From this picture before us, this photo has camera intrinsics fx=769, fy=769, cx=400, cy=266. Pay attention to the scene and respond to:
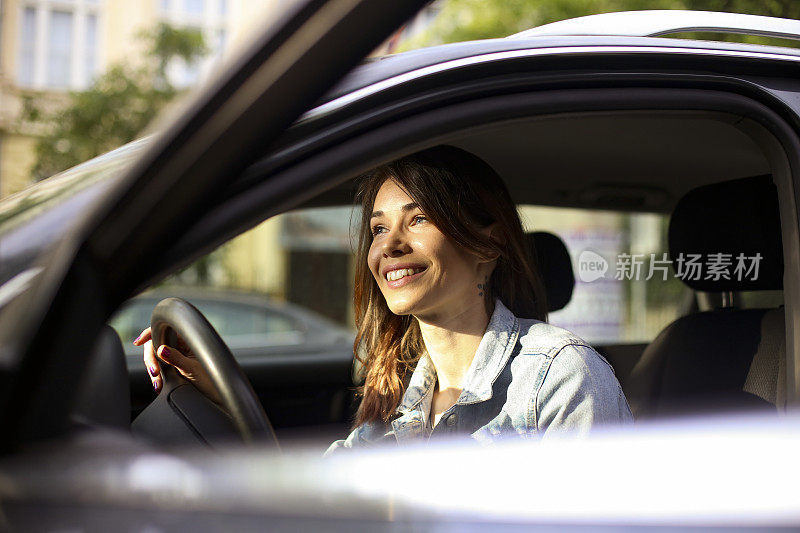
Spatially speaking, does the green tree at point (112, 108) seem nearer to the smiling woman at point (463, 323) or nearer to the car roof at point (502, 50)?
the smiling woman at point (463, 323)

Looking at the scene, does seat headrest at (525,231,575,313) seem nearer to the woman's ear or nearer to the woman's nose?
the woman's ear

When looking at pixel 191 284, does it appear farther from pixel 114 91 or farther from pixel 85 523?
pixel 85 523

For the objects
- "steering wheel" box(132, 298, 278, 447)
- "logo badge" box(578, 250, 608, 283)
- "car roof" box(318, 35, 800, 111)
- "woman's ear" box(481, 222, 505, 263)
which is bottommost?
"steering wheel" box(132, 298, 278, 447)

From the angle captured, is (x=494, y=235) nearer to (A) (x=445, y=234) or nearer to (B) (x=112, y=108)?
(A) (x=445, y=234)

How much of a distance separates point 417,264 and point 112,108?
10.9 m

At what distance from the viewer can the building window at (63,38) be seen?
14883 mm

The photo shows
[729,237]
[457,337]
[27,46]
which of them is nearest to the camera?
[457,337]

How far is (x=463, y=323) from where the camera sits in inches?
67.6

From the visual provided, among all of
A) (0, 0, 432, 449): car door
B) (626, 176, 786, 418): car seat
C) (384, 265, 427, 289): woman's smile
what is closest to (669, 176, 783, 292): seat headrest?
(626, 176, 786, 418): car seat

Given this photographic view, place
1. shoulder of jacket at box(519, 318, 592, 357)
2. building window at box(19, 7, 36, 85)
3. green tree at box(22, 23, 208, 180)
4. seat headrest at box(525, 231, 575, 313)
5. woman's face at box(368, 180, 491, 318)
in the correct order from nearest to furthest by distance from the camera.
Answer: shoulder of jacket at box(519, 318, 592, 357)
woman's face at box(368, 180, 491, 318)
seat headrest at box(525, 231, 575, 313)
green tree at box(22, 23, 208, 180)
building window at box(19, 7, 36, 85)

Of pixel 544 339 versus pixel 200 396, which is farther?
pixel 544 339

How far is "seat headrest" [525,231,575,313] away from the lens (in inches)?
84.7

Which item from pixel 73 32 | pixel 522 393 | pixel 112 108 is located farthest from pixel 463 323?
pixel 73 32

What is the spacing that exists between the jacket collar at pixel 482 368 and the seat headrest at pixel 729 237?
0.58 m
